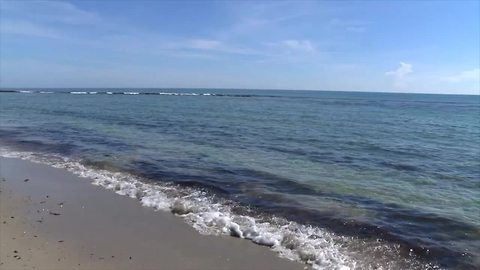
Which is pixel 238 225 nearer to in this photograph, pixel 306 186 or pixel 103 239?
pixel 103 239

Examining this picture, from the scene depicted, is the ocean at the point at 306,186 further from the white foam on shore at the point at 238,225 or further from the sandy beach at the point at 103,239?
the sandy beach at the point at 103,239

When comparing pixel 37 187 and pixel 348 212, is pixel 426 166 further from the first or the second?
pixel 37 187

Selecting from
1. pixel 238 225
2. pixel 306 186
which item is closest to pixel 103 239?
pixel 238 225

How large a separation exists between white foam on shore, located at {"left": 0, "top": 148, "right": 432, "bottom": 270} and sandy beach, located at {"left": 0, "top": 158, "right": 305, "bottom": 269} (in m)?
0.35

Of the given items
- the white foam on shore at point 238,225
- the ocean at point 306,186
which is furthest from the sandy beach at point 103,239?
the ocean at point 306,186

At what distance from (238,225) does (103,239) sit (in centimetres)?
312

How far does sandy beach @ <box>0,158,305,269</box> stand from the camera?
7711 millimetres

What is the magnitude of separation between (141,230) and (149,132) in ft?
64.6

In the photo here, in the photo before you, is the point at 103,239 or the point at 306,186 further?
the point at 306,186

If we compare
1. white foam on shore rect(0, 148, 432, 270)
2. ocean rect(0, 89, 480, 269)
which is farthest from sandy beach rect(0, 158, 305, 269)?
ocean rect(0, 89, 480, 269)

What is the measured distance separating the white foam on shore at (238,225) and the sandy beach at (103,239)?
35cm

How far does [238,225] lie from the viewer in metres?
10.0

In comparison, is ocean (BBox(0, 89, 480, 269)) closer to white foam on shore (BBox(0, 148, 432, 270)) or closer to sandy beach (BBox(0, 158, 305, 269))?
white foam on shore (BBox(0, 148, 432, 270))

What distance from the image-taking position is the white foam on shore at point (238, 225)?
8.49m
